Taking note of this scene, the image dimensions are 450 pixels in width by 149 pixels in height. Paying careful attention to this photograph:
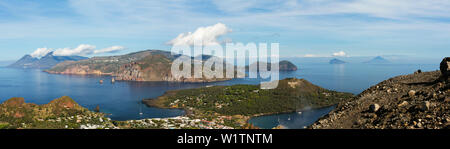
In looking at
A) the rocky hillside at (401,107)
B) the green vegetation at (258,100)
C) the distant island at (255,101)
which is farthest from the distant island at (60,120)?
the rocky hillside at (401,107)

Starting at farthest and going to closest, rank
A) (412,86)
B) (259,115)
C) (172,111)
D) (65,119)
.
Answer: (172,111)
(259,115)
(65,119)
(412,86)

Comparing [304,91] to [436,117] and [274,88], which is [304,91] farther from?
[436,117]

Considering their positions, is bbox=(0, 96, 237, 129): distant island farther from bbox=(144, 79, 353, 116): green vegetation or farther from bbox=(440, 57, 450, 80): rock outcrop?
bbox=(440, 57, 450, 80): rock outcrop

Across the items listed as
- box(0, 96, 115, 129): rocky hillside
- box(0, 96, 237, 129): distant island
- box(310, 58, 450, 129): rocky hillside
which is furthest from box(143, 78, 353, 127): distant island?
box(310, 58, 450, 129): rocky hillside

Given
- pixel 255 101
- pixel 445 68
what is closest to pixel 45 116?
pixel 255 101

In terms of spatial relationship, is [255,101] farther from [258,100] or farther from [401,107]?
[401,107]
